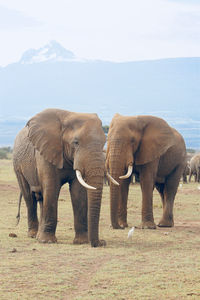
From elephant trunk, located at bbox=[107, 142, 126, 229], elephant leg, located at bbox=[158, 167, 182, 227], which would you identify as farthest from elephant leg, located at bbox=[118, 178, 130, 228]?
elephant leg, located at bbox=[158, 167, 182, 227]

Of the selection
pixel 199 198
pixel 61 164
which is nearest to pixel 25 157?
pixel 61 164

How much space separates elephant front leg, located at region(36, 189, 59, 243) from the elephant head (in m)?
0.33

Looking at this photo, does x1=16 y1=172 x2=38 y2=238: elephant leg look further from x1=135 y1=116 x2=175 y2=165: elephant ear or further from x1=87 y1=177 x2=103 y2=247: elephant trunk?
x1=135 y1=116 x2=175 y2=165: elephant ear

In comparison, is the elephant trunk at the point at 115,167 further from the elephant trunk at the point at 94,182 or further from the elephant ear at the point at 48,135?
the elephant trunk at the point at 94,182

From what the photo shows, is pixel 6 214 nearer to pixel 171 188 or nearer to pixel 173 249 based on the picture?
pixel 171 188

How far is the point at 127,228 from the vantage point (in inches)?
626

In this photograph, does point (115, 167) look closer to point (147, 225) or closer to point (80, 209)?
point (147, 225)

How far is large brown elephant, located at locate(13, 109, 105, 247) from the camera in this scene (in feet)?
39.1

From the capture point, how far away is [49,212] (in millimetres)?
12969

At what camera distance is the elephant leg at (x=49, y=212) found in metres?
12.8

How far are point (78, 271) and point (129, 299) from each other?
174 centimetres

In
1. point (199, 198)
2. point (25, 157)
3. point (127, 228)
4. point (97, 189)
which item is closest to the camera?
point (97, 189)

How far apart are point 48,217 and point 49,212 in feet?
0.37

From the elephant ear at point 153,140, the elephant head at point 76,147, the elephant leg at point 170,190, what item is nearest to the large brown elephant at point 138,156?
the elephant ear at point 153,140
